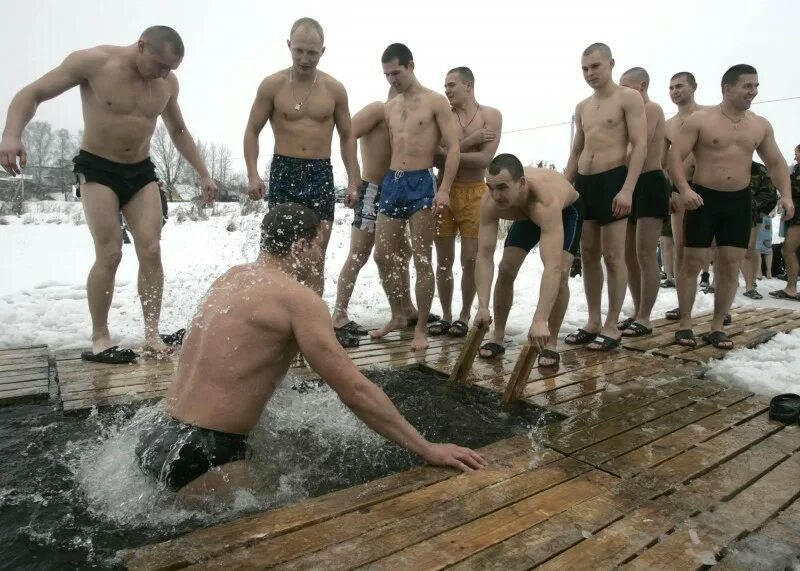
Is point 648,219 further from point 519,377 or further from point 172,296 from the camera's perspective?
point 172,296

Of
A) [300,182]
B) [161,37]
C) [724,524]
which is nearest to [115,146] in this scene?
[161,37]

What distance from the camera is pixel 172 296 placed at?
6.00 metres

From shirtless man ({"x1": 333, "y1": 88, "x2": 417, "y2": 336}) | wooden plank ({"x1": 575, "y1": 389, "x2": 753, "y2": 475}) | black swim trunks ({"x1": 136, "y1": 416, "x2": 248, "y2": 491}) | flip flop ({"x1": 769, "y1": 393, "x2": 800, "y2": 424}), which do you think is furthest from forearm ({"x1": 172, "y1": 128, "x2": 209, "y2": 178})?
flip flop ({"x1": 769, "y1": 393, "x2": 800, "y2": 424})

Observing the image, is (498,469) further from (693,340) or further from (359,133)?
(359,133)

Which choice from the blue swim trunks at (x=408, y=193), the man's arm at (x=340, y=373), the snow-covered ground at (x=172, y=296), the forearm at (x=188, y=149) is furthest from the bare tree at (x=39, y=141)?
the man's arm at (x=340, y=373)

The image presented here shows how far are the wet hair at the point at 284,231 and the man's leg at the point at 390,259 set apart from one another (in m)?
2.40

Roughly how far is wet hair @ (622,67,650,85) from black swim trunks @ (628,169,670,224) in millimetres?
961

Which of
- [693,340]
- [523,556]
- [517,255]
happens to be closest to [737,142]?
[693,340]

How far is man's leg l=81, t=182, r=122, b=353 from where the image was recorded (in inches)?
150

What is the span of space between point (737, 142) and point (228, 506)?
14.8ft

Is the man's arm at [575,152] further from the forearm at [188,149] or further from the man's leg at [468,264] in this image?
the forearm at [188,149]

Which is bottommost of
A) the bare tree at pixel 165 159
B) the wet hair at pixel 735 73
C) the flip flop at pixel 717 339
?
the flip flop at pixel 717 339

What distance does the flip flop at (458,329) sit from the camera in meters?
4.85

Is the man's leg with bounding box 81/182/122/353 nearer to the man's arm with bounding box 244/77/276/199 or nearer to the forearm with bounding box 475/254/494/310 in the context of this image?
the man's arm with bounding box 244/77/276/199
